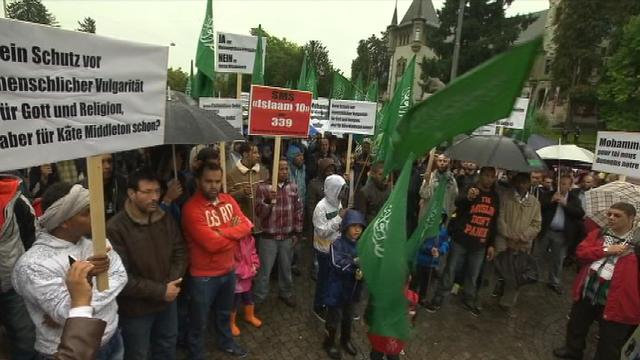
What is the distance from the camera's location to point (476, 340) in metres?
5.16

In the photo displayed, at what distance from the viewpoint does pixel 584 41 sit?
135 feet

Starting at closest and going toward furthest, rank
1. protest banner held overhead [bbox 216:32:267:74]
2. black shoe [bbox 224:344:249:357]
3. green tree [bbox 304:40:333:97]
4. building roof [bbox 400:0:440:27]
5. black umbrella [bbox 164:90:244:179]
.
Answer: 1. black umbrella [bbox 164:90:244:179]
2. black shoe [bbox 224:344:249:357]
3. protest banner held overhead [bbox 216:32:267:74]
4. green tree [bbox 304:40:333:97]
5. building roof [bbox 400:0:440:27]

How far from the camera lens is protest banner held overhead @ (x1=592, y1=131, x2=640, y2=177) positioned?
15.6ft

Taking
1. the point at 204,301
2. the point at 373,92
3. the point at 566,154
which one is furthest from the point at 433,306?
the point at 373,92

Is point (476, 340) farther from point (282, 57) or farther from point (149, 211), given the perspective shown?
point (282, 57)

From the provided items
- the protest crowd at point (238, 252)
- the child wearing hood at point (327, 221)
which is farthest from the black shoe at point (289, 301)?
the child wearing hood at point (327, 221)

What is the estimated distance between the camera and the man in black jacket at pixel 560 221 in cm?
657

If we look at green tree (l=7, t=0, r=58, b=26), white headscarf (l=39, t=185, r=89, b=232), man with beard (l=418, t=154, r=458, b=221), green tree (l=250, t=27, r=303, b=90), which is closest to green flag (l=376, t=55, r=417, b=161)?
man with beard (l=418, t=154, r=458, b=221)

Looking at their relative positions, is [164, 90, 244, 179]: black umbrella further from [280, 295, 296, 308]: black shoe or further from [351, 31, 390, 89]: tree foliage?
[351, 31, 390, 89]: tree foliage

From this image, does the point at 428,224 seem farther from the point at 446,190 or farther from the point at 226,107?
the point at 226,107

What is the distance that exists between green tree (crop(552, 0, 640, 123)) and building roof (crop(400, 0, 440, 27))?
84.1ft

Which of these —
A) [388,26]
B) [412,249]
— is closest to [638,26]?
[412,249]

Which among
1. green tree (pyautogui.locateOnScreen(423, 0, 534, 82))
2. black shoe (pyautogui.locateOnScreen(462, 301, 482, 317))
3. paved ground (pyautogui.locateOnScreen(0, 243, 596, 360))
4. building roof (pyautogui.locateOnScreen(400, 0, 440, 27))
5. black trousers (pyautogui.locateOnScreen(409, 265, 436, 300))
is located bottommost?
paved ground (pyautogui.locateOnScreen(0, 243, 596, 360))

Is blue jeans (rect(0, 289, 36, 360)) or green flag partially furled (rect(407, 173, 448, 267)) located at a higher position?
green flag partially furled (rect(407, 173, 448, 267))
